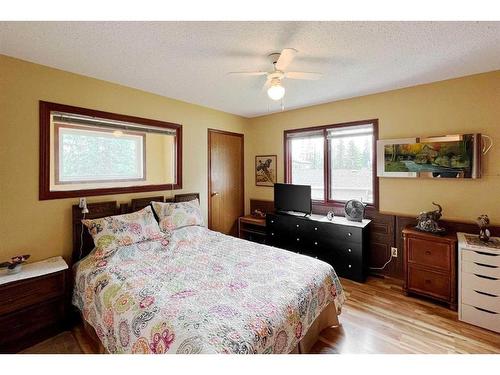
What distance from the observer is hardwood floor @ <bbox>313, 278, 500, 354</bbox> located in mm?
1861

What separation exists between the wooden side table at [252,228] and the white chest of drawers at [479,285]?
Answer: 244 centimetres

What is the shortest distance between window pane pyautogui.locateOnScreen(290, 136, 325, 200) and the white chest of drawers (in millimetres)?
1844

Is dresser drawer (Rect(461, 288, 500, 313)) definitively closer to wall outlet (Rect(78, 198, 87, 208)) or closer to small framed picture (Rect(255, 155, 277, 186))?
small framed picture (Rect(255, 155, 277, 186))

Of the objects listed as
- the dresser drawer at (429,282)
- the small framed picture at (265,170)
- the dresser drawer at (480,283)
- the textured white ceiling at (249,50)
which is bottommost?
the dresser drawer at (429,282)

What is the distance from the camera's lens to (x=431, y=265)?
2.47m

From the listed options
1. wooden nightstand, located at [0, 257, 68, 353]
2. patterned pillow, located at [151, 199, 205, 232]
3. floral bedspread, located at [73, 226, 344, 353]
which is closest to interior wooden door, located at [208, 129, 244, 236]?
patterned pillow, located at [151, 199, 205, 232]

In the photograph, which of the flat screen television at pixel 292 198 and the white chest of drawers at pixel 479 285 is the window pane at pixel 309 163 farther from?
the white chest of drawers at pixel 479 285

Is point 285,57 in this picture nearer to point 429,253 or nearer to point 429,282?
point 429,253

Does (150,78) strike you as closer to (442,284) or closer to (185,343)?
(185,343)

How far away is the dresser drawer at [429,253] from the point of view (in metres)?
2.39

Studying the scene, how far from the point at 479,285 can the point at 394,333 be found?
0.91 meters

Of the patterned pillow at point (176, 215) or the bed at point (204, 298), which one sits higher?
the patterned pillow at point (176, 215)

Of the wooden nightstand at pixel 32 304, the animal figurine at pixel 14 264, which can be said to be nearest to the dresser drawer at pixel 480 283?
the wooden nightstand at pixel 32 304
